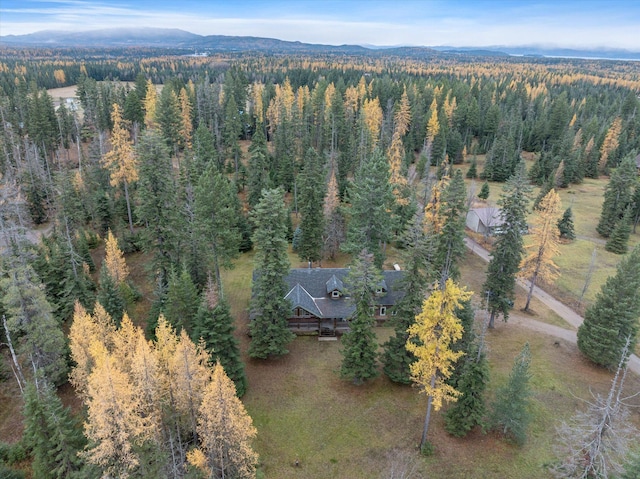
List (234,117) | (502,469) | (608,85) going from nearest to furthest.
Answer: (502,469) → (234,117) → (608,85)

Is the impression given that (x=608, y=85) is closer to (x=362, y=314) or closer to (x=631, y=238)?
(x=631, y=238)

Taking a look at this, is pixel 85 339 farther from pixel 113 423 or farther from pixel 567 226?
pixel 567 226

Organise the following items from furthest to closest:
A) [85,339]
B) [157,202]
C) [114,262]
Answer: [114,262] < [157,202] < [85,339]

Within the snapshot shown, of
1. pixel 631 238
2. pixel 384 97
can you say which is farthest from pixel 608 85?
pixel 631 238

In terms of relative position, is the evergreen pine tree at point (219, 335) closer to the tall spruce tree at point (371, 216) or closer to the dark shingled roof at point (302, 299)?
the dark shingled roof at point (302, 299)

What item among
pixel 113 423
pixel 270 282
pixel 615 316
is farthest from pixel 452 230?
pixel 113 423

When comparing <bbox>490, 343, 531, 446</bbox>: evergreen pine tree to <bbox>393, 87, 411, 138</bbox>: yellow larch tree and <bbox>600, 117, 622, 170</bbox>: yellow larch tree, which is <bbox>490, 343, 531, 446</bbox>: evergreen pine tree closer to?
<bbox>393, 87, 411, 138</bbox>: yellow larch tree
